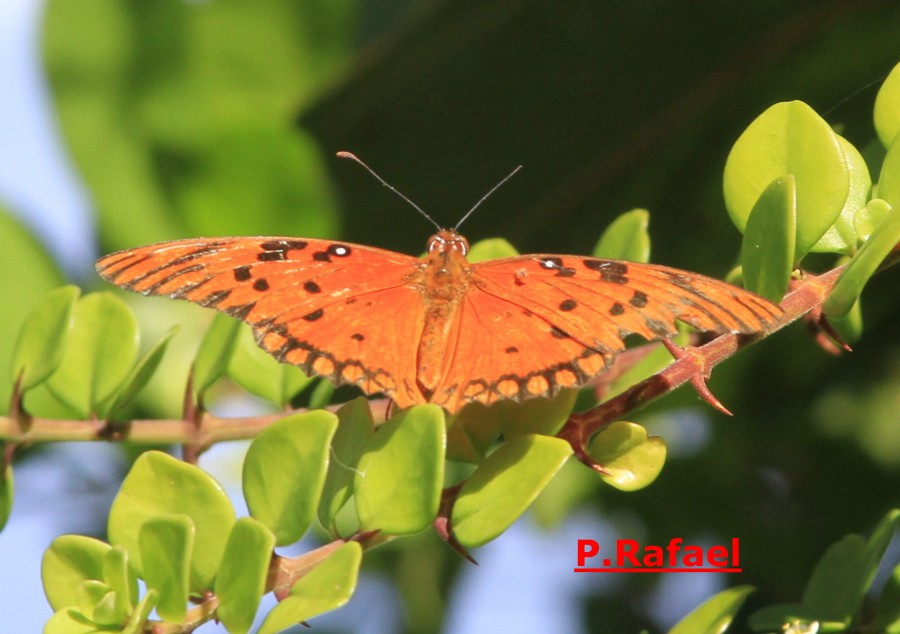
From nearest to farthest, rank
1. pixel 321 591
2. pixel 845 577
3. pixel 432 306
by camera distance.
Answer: pixel 321 591, pixel 845 577, pixel 432 306

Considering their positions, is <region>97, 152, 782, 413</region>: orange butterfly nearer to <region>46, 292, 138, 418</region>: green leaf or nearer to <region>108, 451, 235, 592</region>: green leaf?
<region>46, 292, 138, 418</region>: green leaf

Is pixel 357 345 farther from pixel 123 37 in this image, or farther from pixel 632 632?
pixel 123 37

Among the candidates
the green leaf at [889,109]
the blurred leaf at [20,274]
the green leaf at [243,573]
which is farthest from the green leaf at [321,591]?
the blurred leaf at [20,274]

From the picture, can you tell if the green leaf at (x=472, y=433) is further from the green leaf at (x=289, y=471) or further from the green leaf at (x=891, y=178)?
the green leaf at (x=891, y=178)

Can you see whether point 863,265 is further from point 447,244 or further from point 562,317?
point 447,244

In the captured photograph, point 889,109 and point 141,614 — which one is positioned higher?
point 889,109

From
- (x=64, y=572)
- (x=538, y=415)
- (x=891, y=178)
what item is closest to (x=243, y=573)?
(x=64, y=572)

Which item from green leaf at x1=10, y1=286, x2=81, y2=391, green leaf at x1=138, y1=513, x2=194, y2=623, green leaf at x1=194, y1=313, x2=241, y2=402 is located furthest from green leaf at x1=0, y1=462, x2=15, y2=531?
green leaf at x1=138, y1=513, x2=194, y2=623
